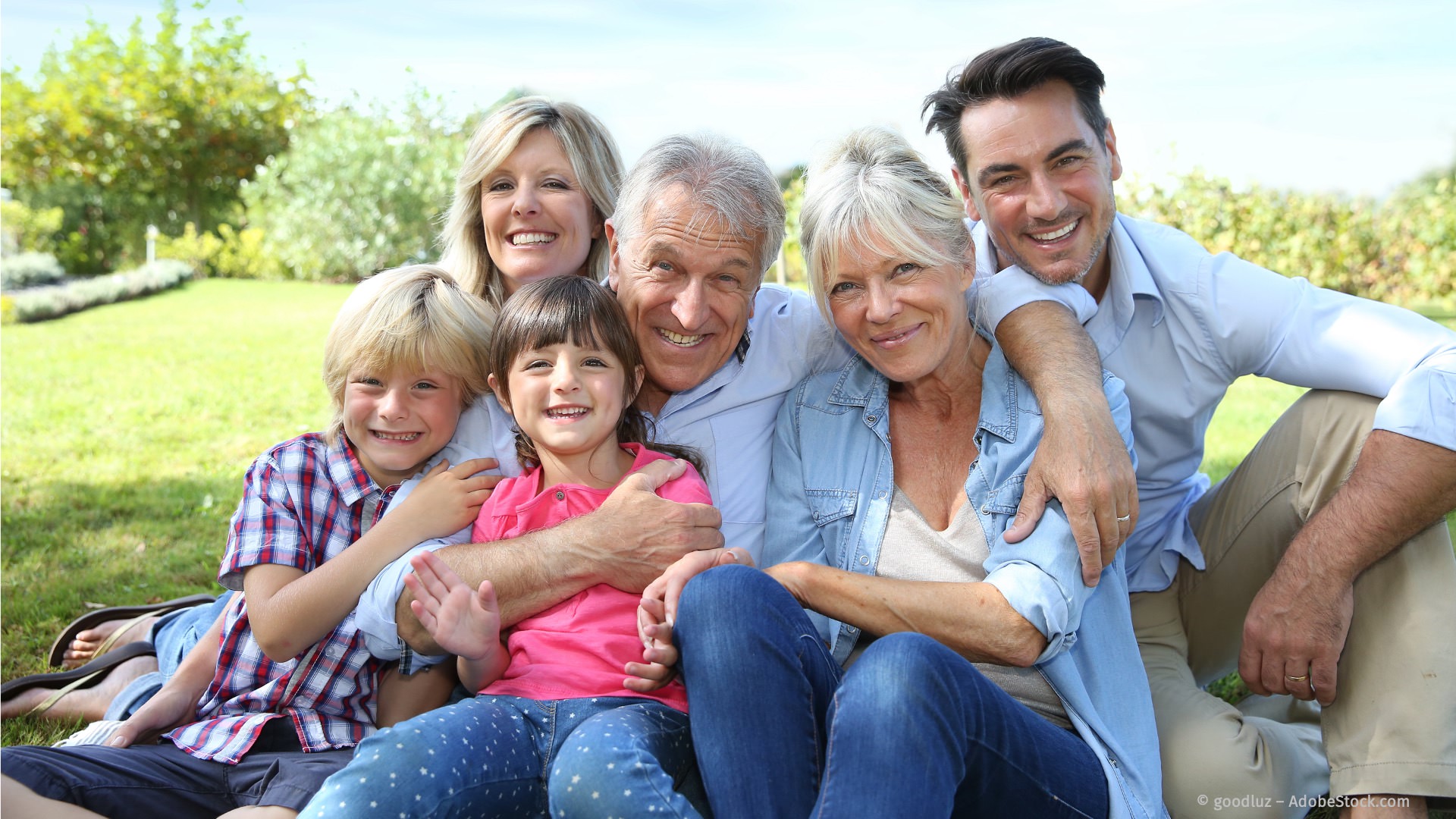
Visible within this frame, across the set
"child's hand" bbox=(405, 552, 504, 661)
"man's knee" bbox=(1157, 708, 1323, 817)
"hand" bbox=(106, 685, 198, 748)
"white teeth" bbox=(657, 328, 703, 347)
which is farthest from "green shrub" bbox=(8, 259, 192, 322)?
"man's knee" bbox=(1157, 708, 1323, 817)

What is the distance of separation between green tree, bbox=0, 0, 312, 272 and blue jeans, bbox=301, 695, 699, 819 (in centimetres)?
2089

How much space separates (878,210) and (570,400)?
94cm

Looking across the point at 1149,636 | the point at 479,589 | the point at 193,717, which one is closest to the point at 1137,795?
the point at 1149,636

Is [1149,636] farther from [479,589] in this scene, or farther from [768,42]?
[768,42]

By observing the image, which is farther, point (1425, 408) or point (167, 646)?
point (167, 646)

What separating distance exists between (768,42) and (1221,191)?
14.9 metres

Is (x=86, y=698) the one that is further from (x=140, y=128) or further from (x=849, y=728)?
(x=140, y=128)

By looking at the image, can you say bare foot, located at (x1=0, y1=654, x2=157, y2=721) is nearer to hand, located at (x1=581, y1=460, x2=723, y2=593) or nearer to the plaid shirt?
the plaid shirt

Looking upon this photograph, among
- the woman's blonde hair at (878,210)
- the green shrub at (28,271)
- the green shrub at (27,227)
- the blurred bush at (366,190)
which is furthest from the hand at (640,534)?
the green shrub at (27,227)

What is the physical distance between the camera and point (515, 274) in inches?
140

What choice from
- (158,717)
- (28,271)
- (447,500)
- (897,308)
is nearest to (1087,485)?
(897,308)

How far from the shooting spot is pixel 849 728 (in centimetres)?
203

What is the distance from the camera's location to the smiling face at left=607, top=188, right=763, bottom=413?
2.81m

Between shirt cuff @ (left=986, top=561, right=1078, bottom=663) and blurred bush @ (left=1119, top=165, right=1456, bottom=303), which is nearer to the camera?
shirt cuff @ (left=986, top=561, right=1078, bottom=663)
